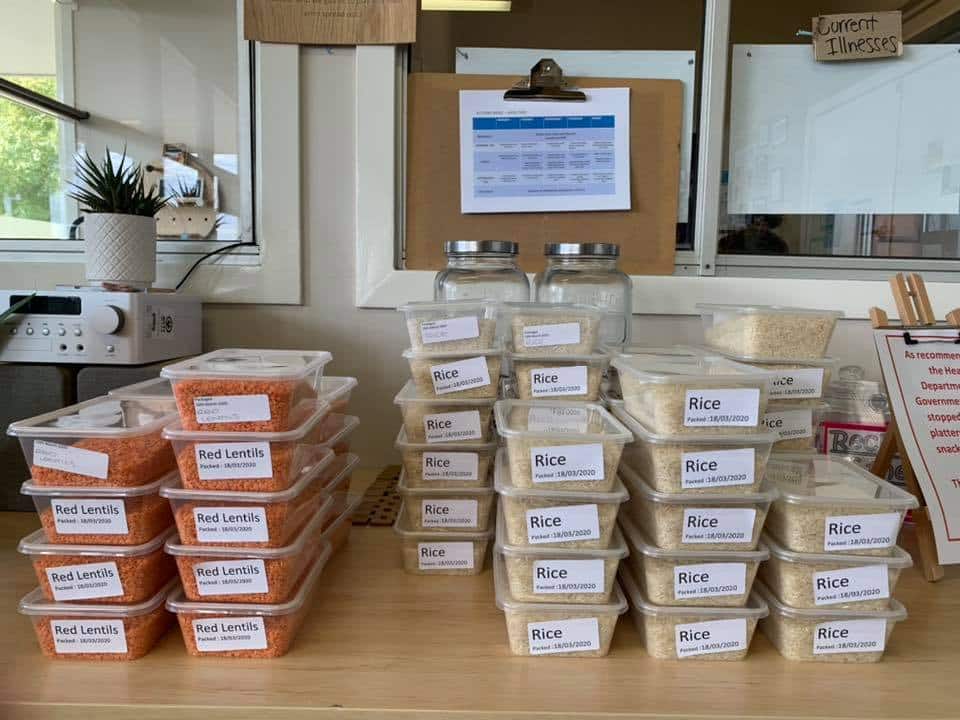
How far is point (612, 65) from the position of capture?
128 cm

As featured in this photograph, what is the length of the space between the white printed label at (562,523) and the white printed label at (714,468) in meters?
0.10

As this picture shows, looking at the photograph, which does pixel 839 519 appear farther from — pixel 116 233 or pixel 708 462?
pixel 116 233

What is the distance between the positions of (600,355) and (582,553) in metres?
0.26

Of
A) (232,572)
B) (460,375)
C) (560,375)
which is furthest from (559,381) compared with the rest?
(232,572)

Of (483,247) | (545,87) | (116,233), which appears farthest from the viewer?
(545,87)

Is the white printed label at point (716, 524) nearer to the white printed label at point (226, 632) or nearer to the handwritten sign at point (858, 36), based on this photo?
the white printed label at point (226, 632)

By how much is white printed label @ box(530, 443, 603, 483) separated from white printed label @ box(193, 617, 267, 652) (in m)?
0.32

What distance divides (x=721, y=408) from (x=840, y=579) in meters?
0.22

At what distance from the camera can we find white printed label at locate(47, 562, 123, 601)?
62 centimetres

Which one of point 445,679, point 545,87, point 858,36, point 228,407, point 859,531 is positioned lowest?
point 445,679

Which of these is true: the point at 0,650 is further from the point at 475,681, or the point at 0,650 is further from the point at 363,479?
the point at 363,479

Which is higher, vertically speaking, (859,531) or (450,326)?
(450,326)

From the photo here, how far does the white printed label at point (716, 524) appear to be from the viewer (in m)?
0.64

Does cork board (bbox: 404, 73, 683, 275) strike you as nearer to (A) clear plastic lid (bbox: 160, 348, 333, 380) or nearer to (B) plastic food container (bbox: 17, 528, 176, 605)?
(A) clear plastic lid (bbox: 160, 348, 333, 380)
